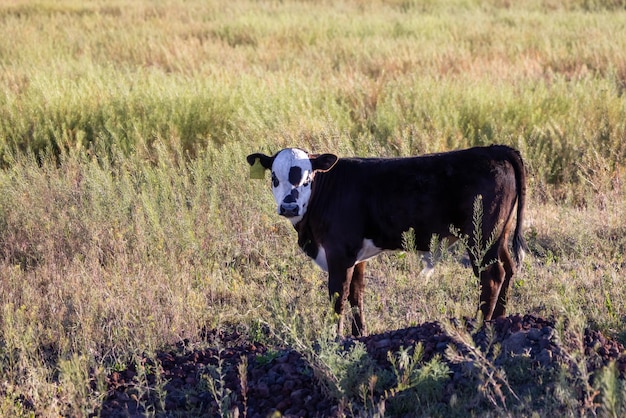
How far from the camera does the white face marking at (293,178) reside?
18.6 feet

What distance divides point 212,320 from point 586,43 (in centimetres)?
1180

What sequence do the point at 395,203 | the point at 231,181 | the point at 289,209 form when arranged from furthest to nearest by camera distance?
the point at 231,181
the point at 395,203
the point at 289,209

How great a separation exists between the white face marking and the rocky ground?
3.61ft

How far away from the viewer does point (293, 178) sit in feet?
18.7

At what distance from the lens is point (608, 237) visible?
23.8ft

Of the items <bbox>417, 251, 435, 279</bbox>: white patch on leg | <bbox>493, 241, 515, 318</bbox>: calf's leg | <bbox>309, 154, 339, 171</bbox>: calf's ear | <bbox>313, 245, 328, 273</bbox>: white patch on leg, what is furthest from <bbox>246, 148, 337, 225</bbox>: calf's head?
<bbox>493, 241, 515, 318</bbox>: calf's leg

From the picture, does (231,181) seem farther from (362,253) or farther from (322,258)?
(362,253)

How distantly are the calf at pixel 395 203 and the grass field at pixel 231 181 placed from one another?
0.96 feet

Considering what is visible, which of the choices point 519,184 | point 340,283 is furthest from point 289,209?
point 519,184

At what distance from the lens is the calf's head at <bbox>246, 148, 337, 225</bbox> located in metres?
5.68

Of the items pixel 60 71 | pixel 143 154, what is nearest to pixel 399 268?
pixel 143 154

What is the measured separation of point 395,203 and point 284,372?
152 cm

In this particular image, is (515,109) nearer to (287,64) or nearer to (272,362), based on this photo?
(287,64)

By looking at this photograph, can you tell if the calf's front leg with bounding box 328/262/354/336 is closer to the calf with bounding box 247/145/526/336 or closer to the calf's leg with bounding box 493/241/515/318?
the calf with bounding box 247/145/526/336
